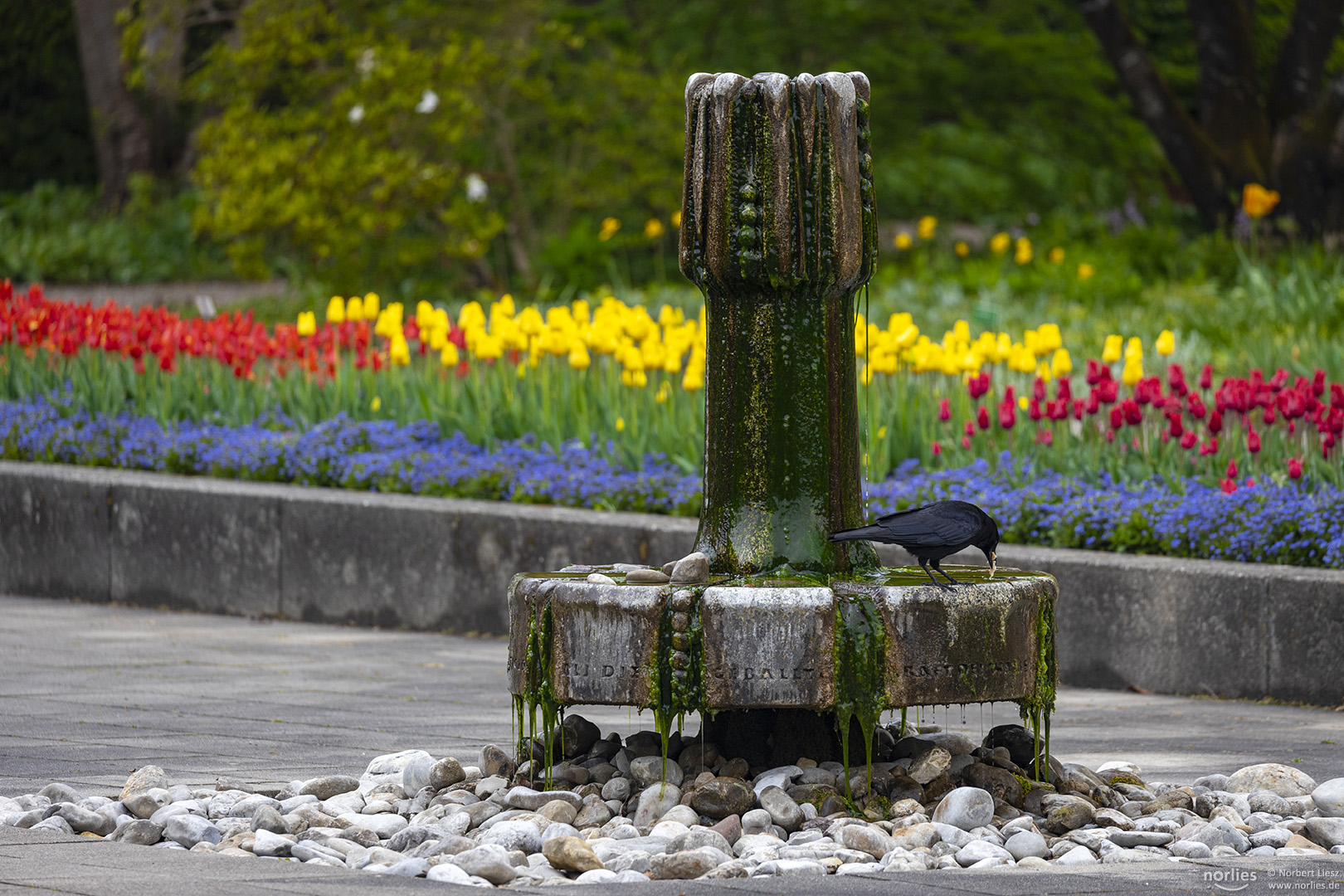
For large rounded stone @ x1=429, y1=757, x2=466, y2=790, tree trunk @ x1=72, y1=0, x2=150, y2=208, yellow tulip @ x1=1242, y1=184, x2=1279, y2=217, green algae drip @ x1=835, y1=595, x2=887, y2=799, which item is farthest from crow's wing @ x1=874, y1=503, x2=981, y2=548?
tree trunk @ x1=72, y1=0, x2=150, y2=208

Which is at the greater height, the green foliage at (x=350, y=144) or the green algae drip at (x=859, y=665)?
the green foliage at (x=350, y=144)

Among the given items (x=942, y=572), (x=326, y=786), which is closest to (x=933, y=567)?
(x=942, y=572)

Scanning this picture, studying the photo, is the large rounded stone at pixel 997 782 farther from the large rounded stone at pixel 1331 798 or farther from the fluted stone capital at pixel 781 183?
the fluted stone capital at pixel 781 183

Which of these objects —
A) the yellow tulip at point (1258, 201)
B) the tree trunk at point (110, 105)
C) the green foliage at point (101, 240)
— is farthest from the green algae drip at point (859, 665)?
the tree trunk at point (110, 105)

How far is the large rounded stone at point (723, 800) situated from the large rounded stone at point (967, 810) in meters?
0.42

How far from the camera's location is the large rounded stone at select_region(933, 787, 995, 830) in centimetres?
395

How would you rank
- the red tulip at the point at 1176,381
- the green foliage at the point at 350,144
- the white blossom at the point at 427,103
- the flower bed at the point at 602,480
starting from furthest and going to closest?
the green foliage at the point at 350,144, the white blossom at the point at 427,103, the red tulip at the point at 1176,381, the flower bed at the point at 602,480

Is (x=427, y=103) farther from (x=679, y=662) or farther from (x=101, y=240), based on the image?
(x=679, y=662)

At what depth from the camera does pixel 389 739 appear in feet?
17.2

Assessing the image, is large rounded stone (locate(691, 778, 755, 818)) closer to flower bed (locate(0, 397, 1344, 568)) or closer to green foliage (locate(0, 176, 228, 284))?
flower bed (locate(0, 397, 1344, 568))

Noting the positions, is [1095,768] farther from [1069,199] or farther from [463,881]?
[1069,199]

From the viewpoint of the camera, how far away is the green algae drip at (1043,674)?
4281 millimetres

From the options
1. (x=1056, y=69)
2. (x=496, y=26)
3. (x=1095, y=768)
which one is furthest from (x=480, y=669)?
(x=1056, y=69)

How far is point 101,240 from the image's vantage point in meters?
18.9
